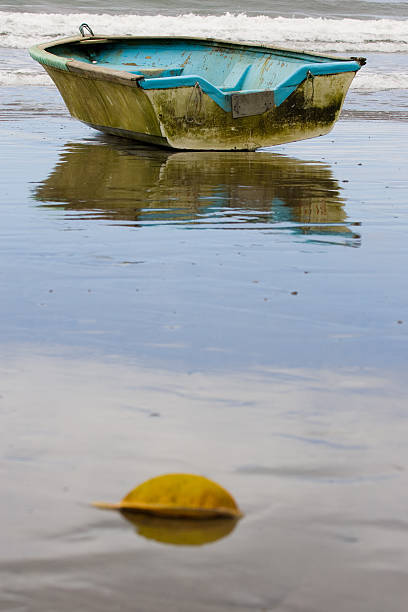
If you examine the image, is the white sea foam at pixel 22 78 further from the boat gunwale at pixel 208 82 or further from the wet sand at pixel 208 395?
the wet sand at pixel 208 395

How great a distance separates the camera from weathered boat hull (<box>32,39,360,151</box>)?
10156 mm

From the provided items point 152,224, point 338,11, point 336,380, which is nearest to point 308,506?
point 336,380

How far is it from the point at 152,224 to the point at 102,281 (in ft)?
5.21

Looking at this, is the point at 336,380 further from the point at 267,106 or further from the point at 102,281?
the point at 267,106

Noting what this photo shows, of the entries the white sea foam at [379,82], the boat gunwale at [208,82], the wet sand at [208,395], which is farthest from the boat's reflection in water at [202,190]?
the white sea foam at [379,82]

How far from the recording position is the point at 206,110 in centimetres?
1038

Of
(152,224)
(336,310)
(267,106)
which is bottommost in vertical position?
(336,310)

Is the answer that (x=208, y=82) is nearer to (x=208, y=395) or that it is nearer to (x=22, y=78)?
(x=208, y=395)

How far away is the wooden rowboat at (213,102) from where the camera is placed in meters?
10.2

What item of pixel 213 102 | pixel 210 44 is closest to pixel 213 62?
pixel 210 44

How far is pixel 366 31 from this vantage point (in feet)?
124

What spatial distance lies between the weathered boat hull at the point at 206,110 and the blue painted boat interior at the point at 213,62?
0.42 ft

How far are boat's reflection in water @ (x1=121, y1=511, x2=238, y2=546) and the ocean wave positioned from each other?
104ft

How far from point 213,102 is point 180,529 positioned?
28.0ft
